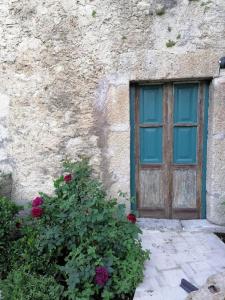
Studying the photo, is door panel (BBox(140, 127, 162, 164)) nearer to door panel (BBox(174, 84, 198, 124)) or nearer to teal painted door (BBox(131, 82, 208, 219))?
teal painted door (BBox(131, 82, 208, 219))

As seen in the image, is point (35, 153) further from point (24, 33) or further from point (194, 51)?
point (194, 51)

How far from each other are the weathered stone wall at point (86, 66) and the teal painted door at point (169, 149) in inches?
8.7

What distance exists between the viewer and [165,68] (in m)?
2.88

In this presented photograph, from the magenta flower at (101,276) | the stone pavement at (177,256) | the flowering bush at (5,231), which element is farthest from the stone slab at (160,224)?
the flowering bush at (5,231)

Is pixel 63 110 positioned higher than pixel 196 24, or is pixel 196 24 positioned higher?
pixel 196 24

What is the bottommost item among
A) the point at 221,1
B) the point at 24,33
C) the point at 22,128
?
the point at 22,128

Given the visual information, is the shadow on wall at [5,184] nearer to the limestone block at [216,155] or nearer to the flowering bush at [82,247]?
the flowering bush at [82,247]

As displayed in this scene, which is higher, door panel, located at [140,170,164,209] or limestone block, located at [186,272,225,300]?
door panel, located at [140,170,164,209]

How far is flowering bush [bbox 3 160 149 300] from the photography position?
2154mm

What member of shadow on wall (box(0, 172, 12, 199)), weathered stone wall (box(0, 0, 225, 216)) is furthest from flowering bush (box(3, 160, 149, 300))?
shadow on wall (box(0, 172, 12, 199))

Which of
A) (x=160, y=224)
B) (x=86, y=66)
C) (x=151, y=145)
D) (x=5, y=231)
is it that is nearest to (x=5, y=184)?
(x=5, y=231)

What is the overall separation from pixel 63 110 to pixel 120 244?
1.50 meters

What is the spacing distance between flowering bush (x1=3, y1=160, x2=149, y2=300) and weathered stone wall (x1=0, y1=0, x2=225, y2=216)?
1.64ft

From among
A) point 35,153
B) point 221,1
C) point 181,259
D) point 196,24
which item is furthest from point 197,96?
point 35,153
